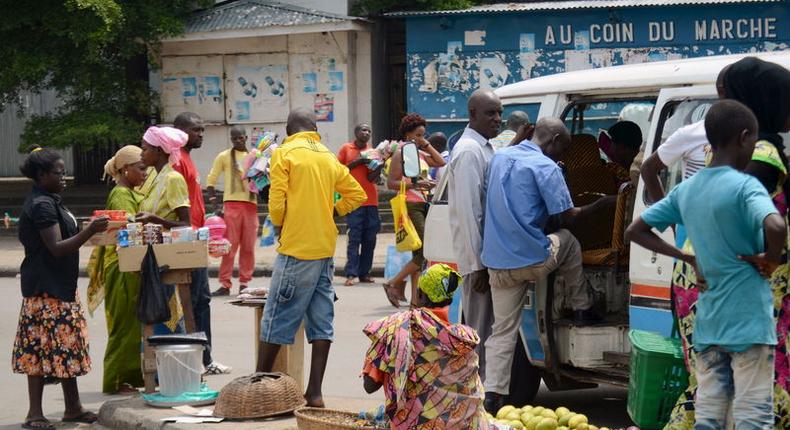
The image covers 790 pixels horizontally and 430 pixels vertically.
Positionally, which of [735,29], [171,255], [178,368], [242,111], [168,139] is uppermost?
[735,29]

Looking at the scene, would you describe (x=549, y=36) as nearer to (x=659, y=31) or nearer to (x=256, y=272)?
(x=659, y=31)

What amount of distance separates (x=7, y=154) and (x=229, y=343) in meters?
20.4

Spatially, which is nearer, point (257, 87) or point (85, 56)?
point (85, 56)

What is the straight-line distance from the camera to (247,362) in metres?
10.6

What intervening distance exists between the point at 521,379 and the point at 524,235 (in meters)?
1.04

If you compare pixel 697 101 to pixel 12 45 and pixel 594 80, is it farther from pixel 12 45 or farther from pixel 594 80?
pixel 12 45

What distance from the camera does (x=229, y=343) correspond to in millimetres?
11586

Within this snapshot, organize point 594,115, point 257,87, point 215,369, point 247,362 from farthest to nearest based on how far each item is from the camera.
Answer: point 257,87
point 247,362
point 215,369
point 594,115

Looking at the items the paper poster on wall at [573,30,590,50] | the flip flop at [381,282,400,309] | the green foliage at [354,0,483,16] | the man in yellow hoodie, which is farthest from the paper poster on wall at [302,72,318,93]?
the man in yellow hoodie

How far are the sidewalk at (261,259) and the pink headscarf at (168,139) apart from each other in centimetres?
707

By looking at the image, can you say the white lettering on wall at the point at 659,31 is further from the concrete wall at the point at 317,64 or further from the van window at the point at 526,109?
the van window at the point at 526,109

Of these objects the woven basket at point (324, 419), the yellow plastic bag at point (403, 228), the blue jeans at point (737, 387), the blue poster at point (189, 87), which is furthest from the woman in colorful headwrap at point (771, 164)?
the blue poster at point (189, 87)

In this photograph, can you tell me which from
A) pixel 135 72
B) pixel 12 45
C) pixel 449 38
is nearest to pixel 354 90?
pixel 449 38

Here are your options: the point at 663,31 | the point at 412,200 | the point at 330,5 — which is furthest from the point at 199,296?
the point at 330,5
